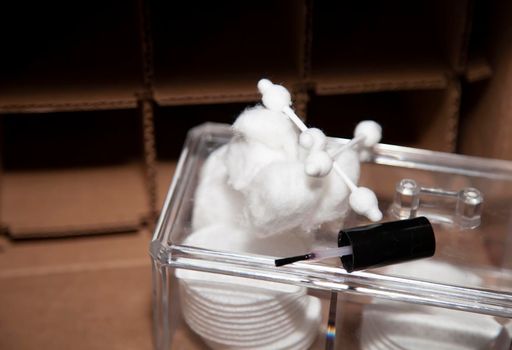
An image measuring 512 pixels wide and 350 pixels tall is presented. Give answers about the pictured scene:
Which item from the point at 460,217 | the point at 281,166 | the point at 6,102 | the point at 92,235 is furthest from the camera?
the point at 92,235

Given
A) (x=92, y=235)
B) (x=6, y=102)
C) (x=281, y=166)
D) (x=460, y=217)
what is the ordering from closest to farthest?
(x=281, y=166), (x=460, y=217), (x=6, y=102), (x=92, y=235)

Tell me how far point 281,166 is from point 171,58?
369 mm

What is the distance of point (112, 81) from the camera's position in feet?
2.93

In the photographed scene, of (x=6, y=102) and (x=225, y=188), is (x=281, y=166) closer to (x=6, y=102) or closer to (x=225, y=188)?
(x=225, y=188)

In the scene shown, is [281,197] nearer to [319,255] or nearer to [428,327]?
[319,255]

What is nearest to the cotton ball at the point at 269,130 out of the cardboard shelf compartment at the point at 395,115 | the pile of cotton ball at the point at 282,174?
the pile of cotton ball at the point at 282,174

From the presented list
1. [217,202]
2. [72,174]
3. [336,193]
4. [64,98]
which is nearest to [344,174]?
[336,193]

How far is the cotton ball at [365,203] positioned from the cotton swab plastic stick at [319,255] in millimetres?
38

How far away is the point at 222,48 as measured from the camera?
3.10ft

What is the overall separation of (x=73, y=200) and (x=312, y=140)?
0.47m

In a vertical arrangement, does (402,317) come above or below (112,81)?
below

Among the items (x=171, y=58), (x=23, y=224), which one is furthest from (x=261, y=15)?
(x=23, y=224)

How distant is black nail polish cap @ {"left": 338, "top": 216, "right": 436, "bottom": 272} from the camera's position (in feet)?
2.05

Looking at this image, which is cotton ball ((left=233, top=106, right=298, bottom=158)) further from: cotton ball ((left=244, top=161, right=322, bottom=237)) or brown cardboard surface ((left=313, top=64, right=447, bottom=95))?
brown cardboard surface ((left=313, top=64, right=447, bottom=95))
